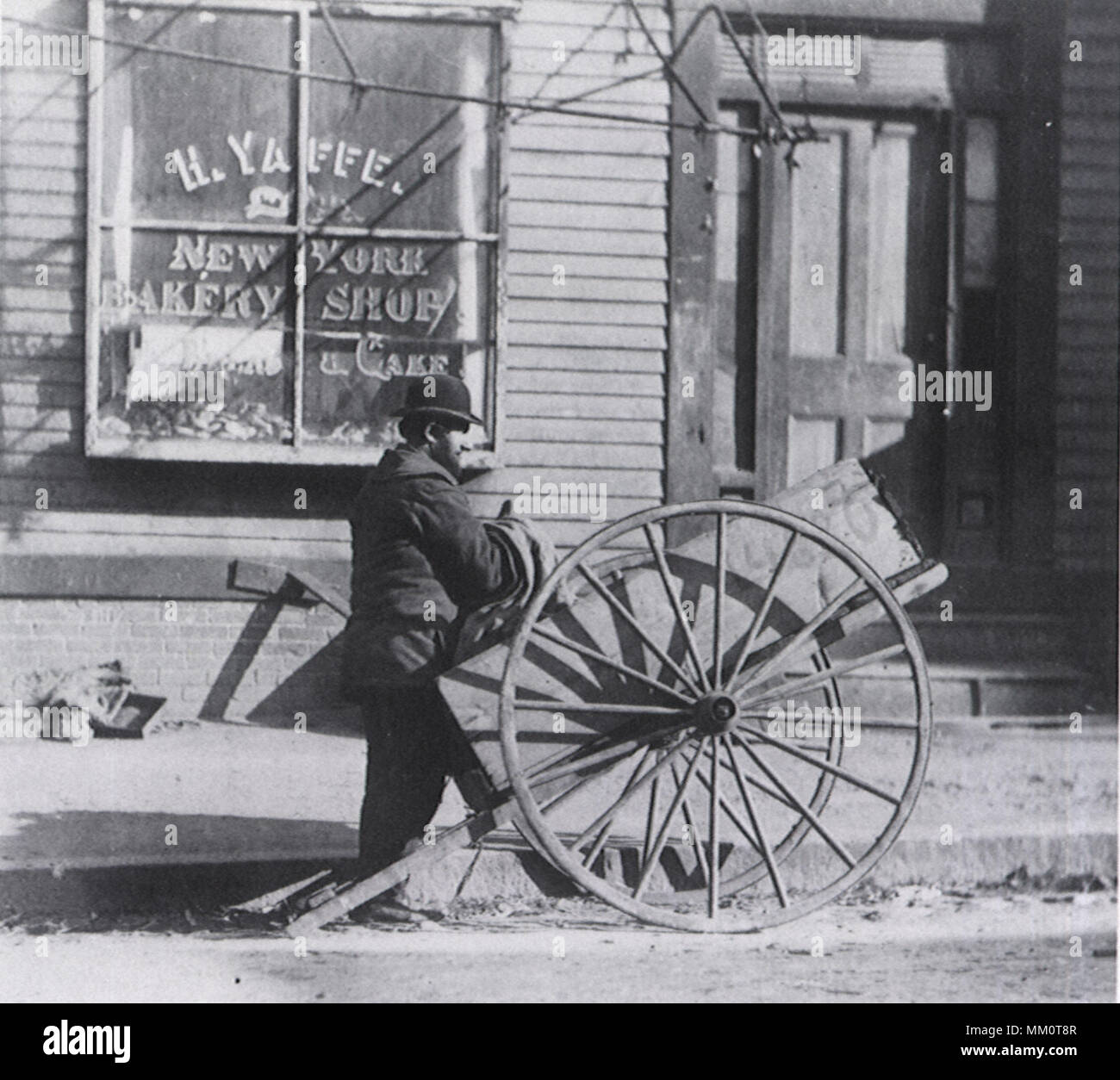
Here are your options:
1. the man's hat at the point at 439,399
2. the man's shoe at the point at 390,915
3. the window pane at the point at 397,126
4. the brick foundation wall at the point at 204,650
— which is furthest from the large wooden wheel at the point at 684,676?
the window pane at the point at 397,126

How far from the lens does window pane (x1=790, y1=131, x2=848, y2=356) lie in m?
8.31

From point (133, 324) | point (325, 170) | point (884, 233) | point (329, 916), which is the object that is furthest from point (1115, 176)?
point (329, 916)

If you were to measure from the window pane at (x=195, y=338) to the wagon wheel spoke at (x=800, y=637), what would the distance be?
11.8 feet

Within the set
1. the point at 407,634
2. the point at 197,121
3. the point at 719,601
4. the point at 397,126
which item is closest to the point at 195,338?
the point at 197,121

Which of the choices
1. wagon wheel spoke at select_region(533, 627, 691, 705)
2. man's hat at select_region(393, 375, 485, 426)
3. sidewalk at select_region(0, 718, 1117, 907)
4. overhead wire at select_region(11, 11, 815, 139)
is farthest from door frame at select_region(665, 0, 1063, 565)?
wagon wheel spoke at select_region(533, 627, 691, 705)

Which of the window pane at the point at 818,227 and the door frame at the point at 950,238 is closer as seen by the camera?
the door frame at the point at 950,238

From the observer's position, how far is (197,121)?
780cm

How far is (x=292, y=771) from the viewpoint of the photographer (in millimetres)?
6840

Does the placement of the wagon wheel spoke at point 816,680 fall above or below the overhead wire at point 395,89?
below

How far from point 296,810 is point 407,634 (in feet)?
4.33

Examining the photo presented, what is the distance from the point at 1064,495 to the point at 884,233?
64.2 inches

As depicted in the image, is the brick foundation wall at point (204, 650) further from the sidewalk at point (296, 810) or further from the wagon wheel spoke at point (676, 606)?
the wagon wheel spoke at point (676, 606)

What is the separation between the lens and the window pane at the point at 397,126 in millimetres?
7844
